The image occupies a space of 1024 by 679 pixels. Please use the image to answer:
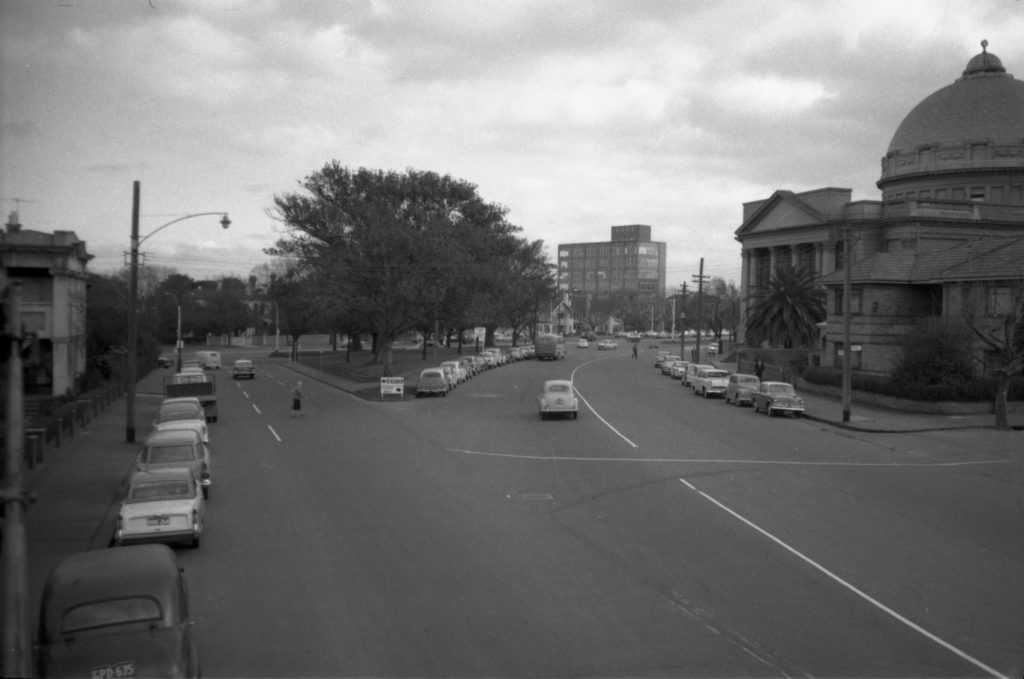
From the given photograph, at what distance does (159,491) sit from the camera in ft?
48.8

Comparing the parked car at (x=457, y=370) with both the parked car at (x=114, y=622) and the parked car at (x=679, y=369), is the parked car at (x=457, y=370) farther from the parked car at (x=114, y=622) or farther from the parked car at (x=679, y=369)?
the parked car at (x=114, y=622)

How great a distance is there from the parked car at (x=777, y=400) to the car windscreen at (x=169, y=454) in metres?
25.5

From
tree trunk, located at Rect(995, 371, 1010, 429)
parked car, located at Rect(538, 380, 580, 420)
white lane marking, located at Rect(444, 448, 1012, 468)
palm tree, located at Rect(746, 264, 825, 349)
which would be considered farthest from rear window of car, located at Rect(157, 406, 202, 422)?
palm tree, located at Rect(746, 264, 825, 349)

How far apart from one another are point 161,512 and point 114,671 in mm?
6653

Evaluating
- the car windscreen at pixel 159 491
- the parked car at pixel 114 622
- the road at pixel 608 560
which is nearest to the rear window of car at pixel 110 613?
the parked car at pixel 114 622

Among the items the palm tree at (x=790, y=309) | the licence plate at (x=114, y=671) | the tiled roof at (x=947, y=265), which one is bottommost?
the licence plate at (x=114, y=671)

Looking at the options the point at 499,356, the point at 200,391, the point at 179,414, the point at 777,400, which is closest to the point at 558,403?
the point at 777,400

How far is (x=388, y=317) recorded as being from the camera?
5300cm

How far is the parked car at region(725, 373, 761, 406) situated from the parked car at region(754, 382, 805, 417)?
7.60 feet

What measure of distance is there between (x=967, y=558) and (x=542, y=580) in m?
7.03

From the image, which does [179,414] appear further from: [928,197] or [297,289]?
[928,197]

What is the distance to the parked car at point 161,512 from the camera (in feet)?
46.8

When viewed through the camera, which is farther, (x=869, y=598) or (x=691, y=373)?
(x=691, y=373)

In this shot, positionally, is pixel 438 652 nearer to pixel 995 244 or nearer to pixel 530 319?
pixel 995 244
